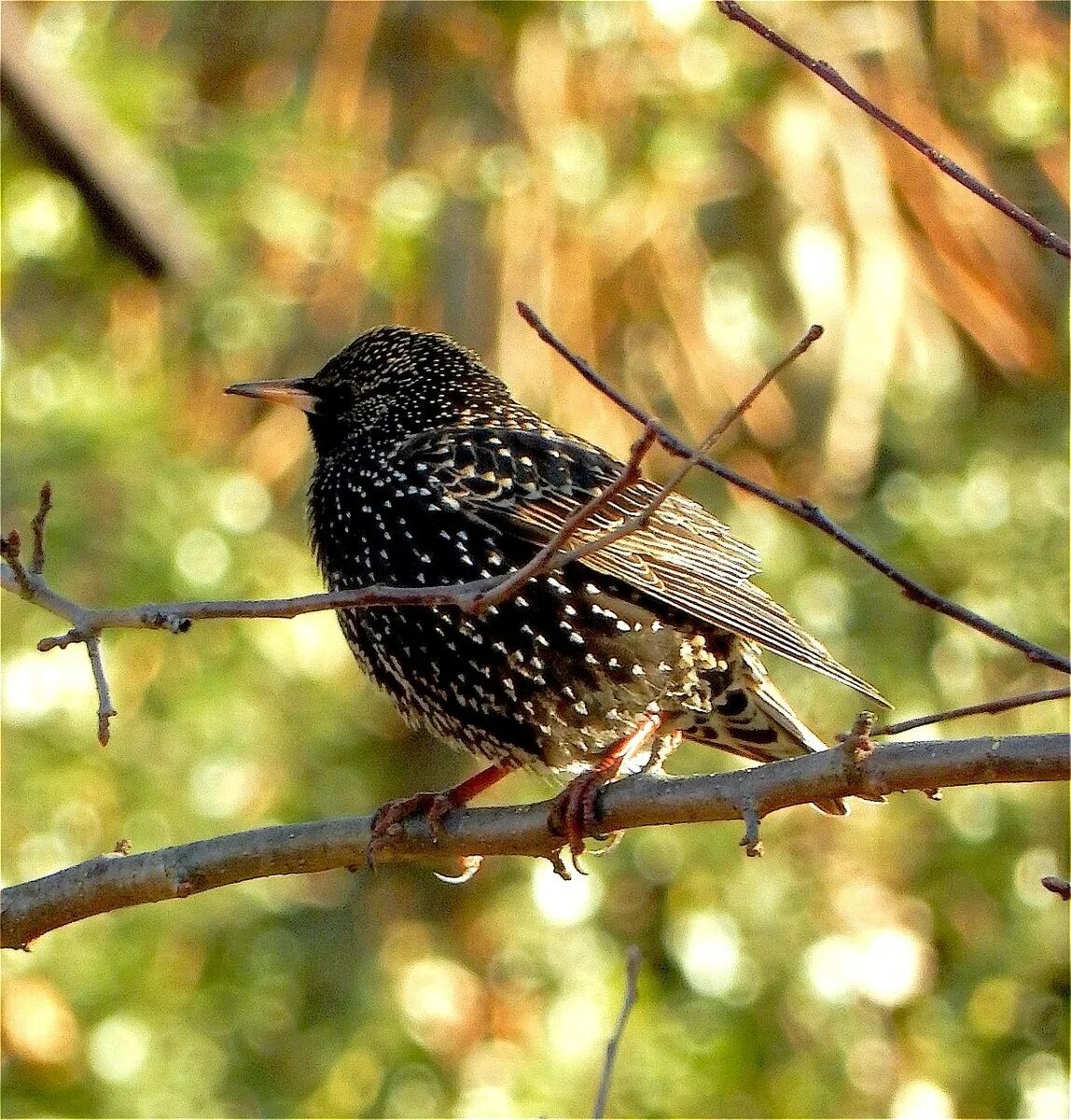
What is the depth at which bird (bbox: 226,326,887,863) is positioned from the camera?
12.2 feet

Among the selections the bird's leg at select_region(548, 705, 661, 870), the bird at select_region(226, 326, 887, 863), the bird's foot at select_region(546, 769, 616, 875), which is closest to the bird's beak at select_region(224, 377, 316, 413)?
the bird at select_region(226, 326, 887, 863)

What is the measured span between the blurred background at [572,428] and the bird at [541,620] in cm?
209

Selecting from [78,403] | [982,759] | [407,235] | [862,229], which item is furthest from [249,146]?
[982,759]

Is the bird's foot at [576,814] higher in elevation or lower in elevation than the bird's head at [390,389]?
lower

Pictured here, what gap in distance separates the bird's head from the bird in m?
0.10

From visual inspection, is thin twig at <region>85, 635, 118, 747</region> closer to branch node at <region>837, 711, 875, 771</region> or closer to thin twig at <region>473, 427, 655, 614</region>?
thin twig at <region>473, 427, 655, 614</region>

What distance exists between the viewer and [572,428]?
20.5 ft

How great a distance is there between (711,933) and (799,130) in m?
2.76

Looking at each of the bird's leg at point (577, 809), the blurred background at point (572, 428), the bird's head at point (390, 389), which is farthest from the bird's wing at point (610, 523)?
the blurred background at point (572, 428)

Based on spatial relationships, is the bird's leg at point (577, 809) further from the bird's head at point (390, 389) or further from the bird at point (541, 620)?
the bird's head at point (390, 389)

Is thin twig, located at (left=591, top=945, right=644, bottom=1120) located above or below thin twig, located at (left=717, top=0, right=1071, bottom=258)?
below

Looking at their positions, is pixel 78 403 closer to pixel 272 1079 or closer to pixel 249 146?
pixel 249 146

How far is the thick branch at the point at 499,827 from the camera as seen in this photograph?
245 centimetres

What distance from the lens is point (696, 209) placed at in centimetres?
718
